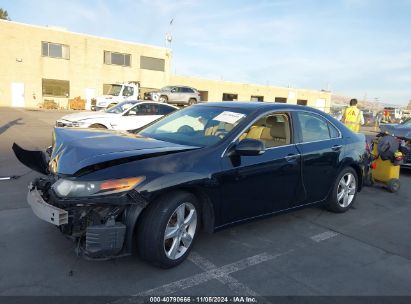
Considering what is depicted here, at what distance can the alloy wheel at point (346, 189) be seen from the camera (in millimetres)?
5557

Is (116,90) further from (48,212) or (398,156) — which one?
(48,212)

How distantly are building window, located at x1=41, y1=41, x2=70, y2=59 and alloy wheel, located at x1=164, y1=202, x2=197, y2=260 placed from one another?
106 ft

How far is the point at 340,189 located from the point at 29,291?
425 cm

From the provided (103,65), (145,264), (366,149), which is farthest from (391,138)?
(103,65)

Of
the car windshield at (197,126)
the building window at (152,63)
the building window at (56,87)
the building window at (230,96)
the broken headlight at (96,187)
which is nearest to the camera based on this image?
the broken headlight at (96,187)

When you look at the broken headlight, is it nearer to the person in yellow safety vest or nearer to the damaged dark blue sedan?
the damaged dark blue sedan

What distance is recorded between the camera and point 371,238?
4711mm

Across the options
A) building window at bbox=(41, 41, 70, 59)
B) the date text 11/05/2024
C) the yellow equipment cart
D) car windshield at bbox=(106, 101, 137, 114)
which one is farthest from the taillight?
building window at bbox=(41, 41, 70, 59)

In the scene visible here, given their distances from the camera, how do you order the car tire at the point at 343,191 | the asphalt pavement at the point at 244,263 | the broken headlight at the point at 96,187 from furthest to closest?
the car tire at the point at 343,191
the asphalt pavement at the point at 244,263
the broken headlight at the point at 96,187

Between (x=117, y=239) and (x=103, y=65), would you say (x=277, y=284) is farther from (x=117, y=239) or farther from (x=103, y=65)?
(x=103, y=65)

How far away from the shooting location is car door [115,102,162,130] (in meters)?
11.4

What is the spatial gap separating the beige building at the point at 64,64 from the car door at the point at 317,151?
31.3m

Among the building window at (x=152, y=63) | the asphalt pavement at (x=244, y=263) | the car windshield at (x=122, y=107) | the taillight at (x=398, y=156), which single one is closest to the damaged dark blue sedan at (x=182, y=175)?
the asphalt pavement at (x=244, y=263)

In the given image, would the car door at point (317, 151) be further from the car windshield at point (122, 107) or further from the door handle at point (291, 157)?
the car windshield at point (122, 107)
